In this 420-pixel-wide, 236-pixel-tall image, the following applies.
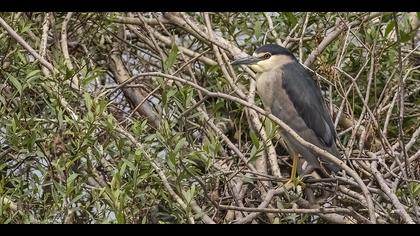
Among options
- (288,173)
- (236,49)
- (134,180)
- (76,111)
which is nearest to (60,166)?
(134,180)

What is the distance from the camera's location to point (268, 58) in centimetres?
284

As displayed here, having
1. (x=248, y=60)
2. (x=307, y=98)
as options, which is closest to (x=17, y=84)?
(x=248, y=60)

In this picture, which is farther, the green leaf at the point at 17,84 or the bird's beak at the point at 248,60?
the bird's beak at the point at 248,60

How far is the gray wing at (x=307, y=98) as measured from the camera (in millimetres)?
2783

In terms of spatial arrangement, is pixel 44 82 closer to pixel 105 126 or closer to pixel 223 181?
pixel 105 126

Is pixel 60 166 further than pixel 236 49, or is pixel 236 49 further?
pixel 236 49

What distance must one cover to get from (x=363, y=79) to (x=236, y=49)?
0.48m

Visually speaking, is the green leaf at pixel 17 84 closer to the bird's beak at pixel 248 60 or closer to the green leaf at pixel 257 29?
the bird's beak at pixel 248 60

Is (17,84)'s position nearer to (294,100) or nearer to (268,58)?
(268,58)

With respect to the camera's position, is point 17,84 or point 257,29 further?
point 257,29

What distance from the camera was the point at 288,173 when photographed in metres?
3.07

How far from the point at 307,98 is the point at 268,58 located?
0.66 ft

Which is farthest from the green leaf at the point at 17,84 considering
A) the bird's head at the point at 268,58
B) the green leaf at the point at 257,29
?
the green leaf at the point at 257,29
